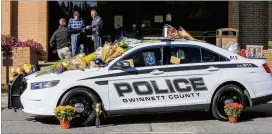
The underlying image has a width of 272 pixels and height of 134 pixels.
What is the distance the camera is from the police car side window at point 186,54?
9.08 m

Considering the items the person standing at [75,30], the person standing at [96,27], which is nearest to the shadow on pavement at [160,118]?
the person standing at [75,30]

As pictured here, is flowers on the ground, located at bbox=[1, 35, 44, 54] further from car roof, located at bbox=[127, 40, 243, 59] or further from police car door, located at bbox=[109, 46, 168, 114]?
police car door, located at bbox=[109, 46, 168, 114]

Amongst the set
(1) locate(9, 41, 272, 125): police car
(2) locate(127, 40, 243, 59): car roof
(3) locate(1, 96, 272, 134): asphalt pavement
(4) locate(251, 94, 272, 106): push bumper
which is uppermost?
(2) locate(127, 40, 243, 59): car roof

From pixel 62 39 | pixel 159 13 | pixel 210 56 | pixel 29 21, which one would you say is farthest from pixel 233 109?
pixel 29 21

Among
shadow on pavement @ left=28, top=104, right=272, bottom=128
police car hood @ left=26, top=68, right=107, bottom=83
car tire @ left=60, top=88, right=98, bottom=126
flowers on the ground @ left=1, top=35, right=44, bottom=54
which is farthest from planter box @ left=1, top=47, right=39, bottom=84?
car tire @ left=60, top=88, right=98, bottom=126

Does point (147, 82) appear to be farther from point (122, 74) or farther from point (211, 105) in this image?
point (211, 105)

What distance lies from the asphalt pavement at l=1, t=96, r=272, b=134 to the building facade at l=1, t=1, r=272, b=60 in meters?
6.04

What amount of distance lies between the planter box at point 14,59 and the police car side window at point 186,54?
21.0 feet

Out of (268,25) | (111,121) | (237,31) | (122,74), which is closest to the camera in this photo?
(122,74)

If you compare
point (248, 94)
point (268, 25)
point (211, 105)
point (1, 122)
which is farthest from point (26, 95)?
point (268, 25)

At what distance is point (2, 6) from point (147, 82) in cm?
841

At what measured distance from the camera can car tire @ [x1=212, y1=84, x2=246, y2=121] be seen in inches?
355

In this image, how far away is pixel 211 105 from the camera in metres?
9.06

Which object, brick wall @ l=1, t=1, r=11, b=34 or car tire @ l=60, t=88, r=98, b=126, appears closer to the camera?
car tire @ l=60, t=88, r=98, b=126
